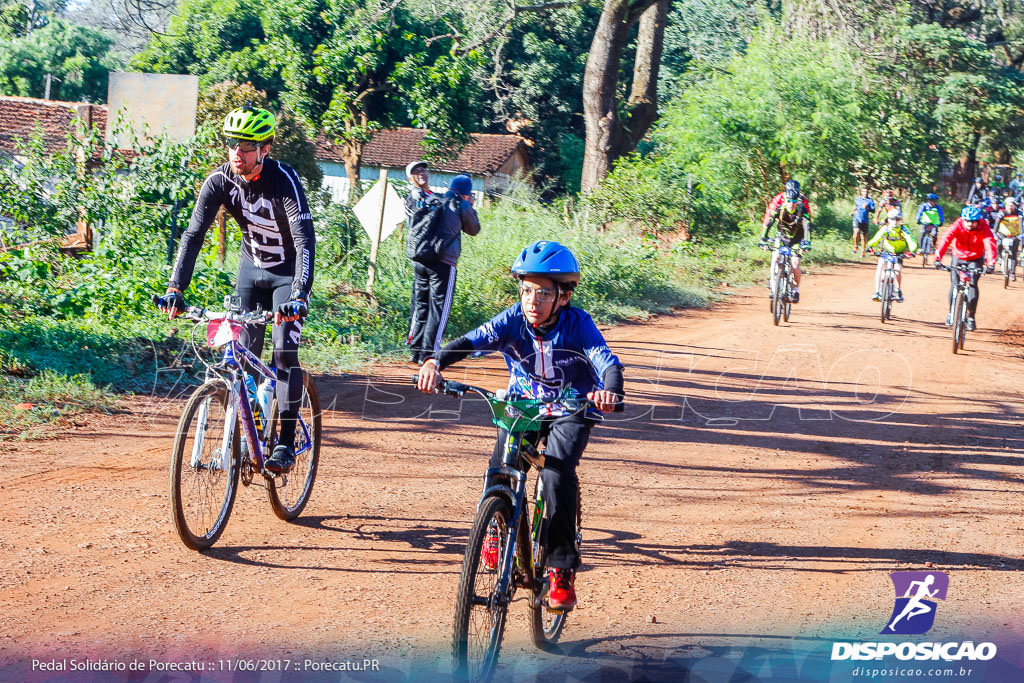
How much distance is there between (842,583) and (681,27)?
47.8 metres

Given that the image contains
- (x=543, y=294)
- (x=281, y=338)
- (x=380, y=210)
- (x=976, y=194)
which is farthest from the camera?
(x=976, y=194)

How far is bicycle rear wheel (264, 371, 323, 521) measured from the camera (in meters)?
6.14

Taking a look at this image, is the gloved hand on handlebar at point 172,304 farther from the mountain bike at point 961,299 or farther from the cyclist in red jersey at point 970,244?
the cyclist in red jersey at point 970,244

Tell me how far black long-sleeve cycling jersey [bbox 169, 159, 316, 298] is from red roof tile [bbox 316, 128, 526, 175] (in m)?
32.9

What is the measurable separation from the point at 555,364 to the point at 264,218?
91.3 inches

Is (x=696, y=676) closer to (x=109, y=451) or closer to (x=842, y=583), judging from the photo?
(x=842, y=583)

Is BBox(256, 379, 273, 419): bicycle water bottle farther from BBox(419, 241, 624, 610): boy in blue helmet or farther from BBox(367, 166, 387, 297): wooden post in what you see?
BBox(367, 166, 387, 297): wooden post

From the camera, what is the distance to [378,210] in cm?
1316

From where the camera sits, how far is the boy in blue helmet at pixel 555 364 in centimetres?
442

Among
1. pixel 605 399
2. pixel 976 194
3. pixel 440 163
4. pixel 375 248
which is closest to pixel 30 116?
pixel 440 163

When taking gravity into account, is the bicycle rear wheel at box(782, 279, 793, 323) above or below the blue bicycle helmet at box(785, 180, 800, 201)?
below

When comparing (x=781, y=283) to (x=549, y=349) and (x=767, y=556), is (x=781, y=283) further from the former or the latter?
(x=549, y=349)

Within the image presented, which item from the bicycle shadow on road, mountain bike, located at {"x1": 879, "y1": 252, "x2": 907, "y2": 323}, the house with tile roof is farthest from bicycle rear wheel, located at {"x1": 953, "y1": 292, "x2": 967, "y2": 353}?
the house with tile roof

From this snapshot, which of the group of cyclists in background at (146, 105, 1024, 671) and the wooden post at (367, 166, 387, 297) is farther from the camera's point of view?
the wooden post at (367, 166, 387, 297)
